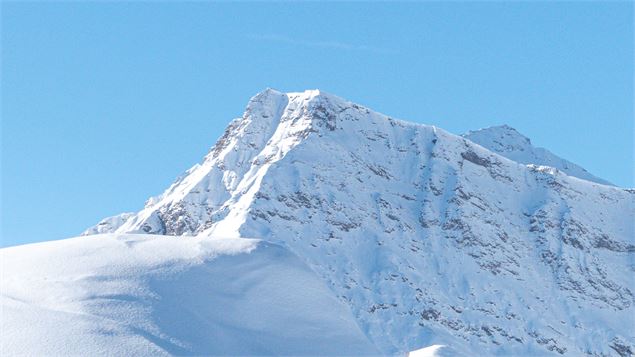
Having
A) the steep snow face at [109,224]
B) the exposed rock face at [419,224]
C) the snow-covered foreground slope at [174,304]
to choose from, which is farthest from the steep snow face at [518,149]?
the snow-covered foreground slope at [174,304]

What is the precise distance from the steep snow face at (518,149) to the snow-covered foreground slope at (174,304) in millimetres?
142040

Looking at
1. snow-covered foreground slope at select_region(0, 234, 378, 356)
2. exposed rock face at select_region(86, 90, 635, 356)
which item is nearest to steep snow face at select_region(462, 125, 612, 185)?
exposed rock face at select_region(86, 90, 635, 356)

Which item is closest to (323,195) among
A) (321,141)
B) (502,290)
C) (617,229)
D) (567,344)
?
(321,141)

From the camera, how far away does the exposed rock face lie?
95.8 metres

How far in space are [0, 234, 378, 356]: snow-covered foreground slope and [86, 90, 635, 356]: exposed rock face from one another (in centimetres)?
7398

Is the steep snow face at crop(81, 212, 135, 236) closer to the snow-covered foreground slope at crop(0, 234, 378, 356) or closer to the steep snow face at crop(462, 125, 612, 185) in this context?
the steep snow face at crop(462, 125, 612, 185)

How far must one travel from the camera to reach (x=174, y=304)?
13.1 meters

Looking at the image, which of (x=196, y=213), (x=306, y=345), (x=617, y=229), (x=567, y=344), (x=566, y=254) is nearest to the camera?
(x=306, y=345)

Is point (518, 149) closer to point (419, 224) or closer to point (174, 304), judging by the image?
point (419, 224)

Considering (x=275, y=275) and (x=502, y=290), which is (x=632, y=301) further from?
(x=275, y=275)

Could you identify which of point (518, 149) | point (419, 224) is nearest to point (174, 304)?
point (419, 224)

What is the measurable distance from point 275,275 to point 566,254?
103m

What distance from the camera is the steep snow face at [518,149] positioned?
15488cm

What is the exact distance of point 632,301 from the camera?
10969cm
